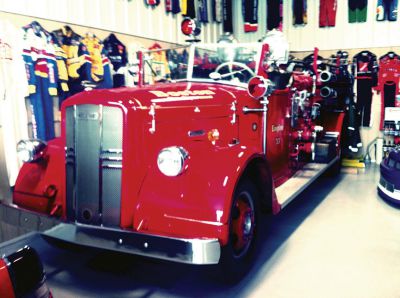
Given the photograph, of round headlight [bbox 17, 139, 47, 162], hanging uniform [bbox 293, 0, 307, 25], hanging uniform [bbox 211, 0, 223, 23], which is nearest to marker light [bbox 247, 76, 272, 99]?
round headlight [bbox 17, 139, 47, 162]

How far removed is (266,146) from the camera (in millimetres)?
3602

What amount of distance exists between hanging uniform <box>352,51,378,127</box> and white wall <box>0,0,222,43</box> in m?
3.16

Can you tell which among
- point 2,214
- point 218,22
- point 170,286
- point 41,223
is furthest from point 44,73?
point 218,22

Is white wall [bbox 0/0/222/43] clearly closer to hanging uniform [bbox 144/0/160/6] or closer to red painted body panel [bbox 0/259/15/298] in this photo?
hanging uniform [bbox 144/0/160/6]

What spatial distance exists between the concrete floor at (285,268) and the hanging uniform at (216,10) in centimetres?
481

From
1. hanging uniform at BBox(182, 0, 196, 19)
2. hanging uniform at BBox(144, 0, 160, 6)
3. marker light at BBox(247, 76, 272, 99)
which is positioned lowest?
marker light at BBox(247, 76, 272, 99)

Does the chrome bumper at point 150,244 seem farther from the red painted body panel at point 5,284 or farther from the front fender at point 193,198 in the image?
the red painted body panel at point 5,284

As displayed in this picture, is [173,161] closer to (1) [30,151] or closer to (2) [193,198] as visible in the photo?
(2) [193,198]

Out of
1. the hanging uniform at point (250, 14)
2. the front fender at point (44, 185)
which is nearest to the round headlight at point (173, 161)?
the front fender at point (44, 185)

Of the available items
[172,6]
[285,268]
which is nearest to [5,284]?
[285,268]

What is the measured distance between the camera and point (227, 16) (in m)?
7.68

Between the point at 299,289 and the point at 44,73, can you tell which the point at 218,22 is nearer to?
the point at 44,73

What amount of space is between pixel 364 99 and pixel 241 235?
5443mm

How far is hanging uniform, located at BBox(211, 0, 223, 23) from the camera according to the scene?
743 cm
